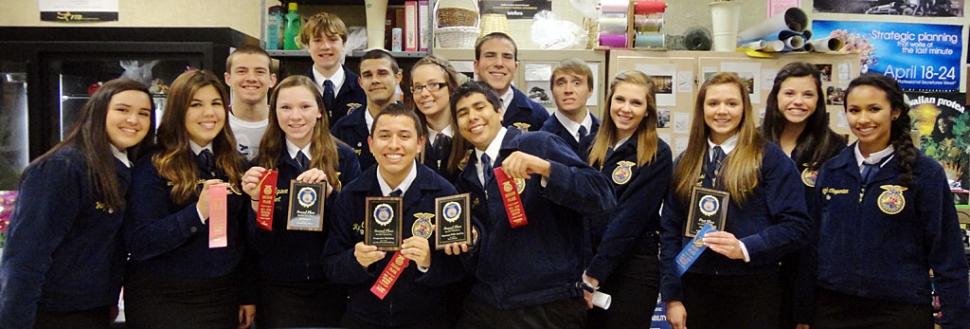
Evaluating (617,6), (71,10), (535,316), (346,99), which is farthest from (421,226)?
(71,10)

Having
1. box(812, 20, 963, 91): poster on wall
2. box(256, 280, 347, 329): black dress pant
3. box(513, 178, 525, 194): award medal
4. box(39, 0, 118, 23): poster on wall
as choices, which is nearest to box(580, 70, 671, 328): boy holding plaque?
box(513, 178, 525, 194): award medal

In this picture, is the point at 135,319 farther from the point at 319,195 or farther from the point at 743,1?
→ the point at 743,1

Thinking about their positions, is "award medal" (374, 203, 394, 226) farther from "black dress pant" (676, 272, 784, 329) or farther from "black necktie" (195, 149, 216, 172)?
"black dress pant" (676, 272, 784, 329)

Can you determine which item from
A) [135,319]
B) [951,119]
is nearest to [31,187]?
[135,319]

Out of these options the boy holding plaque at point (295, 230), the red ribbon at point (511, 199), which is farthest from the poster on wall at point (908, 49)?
the boy holding plaque at point (295, 230)

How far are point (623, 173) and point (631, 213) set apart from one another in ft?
0.58

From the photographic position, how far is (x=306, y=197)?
2449 mm

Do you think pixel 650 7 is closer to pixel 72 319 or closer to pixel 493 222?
pixel 493 222

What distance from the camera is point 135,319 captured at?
2.44 metres

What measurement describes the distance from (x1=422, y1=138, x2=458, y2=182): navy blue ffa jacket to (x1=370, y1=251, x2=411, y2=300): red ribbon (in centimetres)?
55

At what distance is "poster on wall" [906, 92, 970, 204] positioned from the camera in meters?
5.10

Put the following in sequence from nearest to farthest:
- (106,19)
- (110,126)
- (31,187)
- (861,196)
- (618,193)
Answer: (31,187) < (110,126) < (861,196) < (618,193) < (106,19)

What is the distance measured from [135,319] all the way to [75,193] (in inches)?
19.8

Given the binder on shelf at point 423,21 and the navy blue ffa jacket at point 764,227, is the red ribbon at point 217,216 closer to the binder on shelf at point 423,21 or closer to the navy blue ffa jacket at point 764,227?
the navy blue ffa jacket at point 764,227
